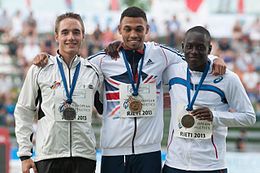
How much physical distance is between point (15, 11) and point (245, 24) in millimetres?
6983

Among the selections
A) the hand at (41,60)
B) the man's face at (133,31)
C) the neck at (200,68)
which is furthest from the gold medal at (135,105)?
the hand at (41,60)

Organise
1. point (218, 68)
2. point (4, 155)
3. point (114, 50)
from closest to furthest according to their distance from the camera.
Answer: point (218, 68), point (114, 50), point (4, 155)

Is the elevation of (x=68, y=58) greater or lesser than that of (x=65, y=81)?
greater

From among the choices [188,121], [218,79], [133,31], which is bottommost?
[188,121]

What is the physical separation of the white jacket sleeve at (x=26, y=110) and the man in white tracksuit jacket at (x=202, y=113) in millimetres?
1111

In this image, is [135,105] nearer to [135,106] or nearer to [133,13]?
[135,106]

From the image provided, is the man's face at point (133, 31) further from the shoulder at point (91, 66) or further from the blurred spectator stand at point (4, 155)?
the blurred spectator stand at point (4, 155)

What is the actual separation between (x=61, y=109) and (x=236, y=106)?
1353mm

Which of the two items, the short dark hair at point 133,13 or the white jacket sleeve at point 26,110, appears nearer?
the white jacket sleeve at point 26,110

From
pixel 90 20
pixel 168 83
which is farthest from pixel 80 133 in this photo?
pixel 90 20

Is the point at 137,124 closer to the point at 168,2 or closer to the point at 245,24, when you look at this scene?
the point at 245,24

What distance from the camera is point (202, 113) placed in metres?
5.34

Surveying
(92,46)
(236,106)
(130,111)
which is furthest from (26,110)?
(92,46)

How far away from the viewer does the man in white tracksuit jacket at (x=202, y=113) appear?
5.38 meters
